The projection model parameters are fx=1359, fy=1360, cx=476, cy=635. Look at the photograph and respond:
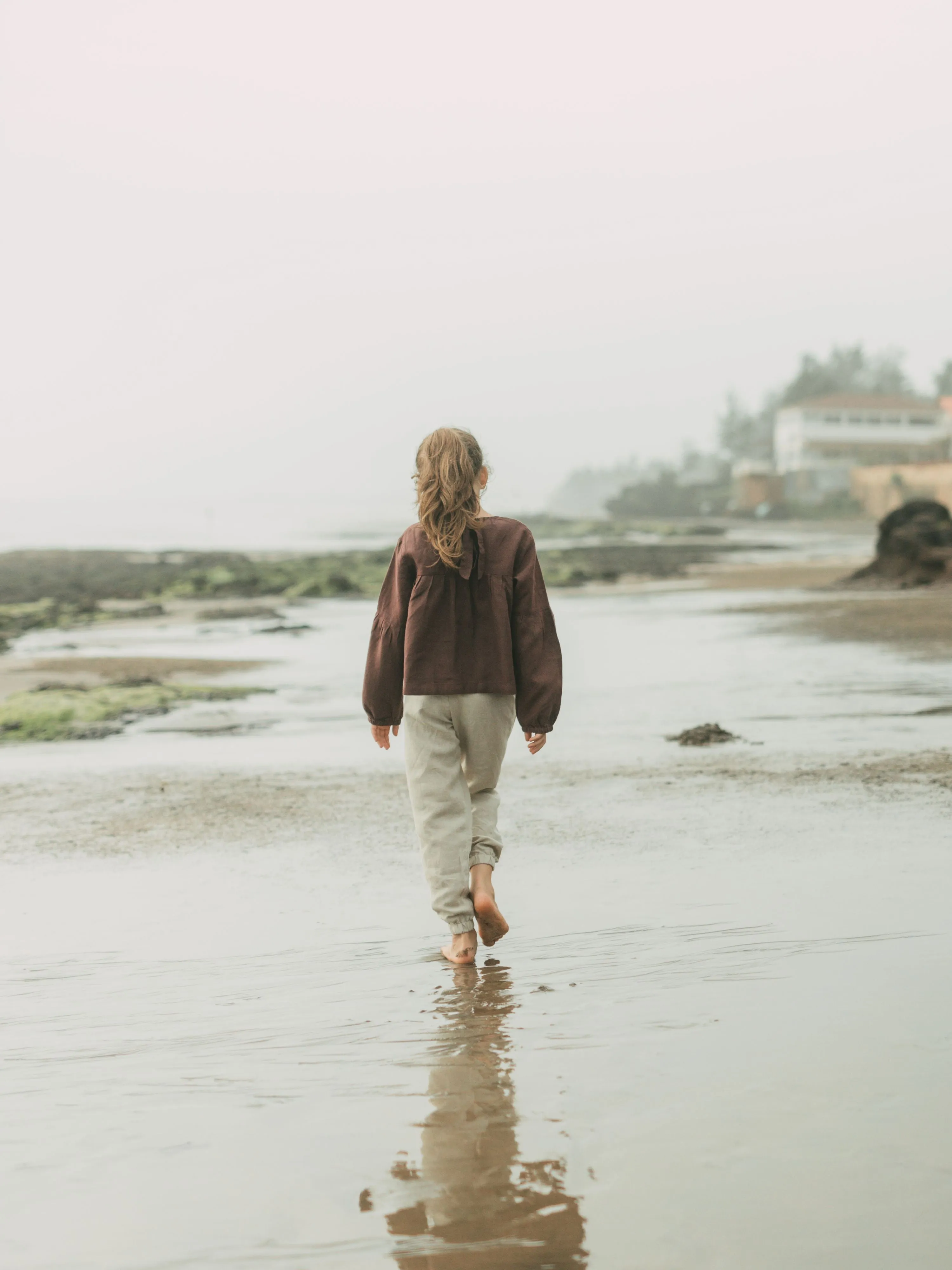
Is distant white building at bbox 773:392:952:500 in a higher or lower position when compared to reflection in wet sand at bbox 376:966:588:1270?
higher

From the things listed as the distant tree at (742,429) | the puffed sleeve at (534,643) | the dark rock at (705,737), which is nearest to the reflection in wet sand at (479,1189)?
the puffed sleeve at (534,643)

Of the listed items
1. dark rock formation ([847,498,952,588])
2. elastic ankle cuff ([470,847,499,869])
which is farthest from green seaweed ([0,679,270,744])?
dark rock formation ([847,498,952,588])

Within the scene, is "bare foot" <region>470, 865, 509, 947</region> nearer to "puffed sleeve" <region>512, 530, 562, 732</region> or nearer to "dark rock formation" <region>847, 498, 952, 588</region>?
"puffed sleeve" <region>512, 530, 562, 732</region>

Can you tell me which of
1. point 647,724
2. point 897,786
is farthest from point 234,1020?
point 647,724

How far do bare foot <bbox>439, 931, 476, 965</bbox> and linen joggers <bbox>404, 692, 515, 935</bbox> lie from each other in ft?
0.56

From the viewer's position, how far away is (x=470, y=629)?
4211 millimetres

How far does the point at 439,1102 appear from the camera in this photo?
2.93 m

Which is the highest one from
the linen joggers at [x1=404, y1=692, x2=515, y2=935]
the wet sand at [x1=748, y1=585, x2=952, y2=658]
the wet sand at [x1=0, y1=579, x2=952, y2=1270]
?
the linen joggers at [x1=404, y1=692, x2=515, y2=935]

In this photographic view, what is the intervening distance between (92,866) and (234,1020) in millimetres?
2115

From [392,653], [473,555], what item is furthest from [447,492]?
[392,653]

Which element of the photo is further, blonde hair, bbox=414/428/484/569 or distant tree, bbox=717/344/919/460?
distant tree, bbox=717/344/919/460

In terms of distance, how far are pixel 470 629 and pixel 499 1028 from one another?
1.29m

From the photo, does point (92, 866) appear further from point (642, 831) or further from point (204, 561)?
point (204, 561)

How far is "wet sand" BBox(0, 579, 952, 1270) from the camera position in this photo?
238 cm
